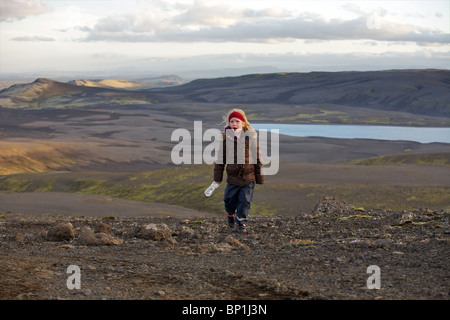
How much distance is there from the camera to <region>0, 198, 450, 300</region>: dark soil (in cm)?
477

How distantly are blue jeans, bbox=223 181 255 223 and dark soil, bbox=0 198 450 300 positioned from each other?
0.31 m

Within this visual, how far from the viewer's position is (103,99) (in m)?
169

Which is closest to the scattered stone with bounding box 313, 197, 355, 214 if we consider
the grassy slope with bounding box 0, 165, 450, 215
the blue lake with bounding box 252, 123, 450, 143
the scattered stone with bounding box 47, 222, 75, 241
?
the scattered stone with bounding box 47, 222, 75, 241

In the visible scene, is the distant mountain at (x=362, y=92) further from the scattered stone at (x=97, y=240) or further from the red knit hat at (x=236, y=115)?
the scattered stone at (x=97, y=240)

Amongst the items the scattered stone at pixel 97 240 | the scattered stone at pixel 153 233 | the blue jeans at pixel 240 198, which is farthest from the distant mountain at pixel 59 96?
the scattered stone at pixel 97 240

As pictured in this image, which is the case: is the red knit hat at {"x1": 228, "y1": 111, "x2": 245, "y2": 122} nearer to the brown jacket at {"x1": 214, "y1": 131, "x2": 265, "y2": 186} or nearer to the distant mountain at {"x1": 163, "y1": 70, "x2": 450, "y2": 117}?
the brown jacket at {"x1": 214, "y1": 131, "x2": 265, "y2": 186}

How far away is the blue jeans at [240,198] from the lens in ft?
26.6

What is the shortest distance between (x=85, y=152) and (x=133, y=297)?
56.9m

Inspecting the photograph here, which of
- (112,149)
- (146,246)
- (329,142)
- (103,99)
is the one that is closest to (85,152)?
(112,149)

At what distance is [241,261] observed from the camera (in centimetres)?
625

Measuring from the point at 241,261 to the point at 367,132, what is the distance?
89.8 m

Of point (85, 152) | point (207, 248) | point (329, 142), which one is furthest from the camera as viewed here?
point (329, 142)

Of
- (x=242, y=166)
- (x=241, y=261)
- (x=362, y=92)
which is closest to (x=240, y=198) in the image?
(x=242, y=166)
